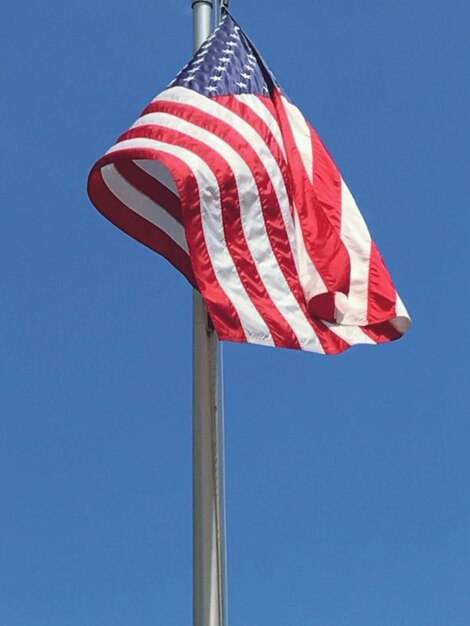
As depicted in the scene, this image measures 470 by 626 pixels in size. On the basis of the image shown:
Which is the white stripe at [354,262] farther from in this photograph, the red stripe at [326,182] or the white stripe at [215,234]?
the white stripe at [215,234]

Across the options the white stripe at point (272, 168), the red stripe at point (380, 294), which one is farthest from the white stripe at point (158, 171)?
the red stripe at point (380, 294)

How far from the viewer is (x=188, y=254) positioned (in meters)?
13.2

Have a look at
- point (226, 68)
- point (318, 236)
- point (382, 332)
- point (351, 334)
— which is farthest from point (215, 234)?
point (226, 68)

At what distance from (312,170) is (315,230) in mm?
852

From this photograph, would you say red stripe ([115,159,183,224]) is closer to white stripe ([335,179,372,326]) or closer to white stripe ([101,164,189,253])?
white stripe ([101,164,189,253])

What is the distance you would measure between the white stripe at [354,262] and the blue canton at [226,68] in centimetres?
155

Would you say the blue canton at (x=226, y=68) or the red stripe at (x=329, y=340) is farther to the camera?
the blue canton at (x=226, y=68)

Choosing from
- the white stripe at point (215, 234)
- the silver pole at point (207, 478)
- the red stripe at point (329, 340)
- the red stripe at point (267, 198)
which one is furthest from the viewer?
the red stripe at point (267, 198)

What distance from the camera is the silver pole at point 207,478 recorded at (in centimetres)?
1126

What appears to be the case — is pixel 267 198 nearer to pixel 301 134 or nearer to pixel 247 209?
A: pixel 247 209

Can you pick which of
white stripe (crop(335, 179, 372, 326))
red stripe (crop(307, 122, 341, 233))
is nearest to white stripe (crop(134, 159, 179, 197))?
red stripe (crop(307, 122, 341, 233))

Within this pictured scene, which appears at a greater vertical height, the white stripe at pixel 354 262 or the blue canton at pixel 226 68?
the blue canton at pixel 226 68

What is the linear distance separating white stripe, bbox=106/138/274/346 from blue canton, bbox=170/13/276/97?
3.93ft

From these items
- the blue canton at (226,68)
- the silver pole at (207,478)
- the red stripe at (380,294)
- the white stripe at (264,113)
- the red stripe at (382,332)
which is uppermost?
the blue canton at (226,68)
